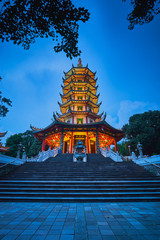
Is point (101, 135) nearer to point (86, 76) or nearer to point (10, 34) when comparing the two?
point (86, 76)

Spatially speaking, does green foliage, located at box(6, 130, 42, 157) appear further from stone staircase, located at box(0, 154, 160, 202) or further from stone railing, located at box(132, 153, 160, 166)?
stone railing, located at box(132, 153, 160, 166)

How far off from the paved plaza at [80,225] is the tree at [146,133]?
17.1m

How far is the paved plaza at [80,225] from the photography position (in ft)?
7.41

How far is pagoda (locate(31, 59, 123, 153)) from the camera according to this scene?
16672 mm

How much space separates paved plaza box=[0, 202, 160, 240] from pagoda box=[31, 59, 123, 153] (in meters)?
12.0

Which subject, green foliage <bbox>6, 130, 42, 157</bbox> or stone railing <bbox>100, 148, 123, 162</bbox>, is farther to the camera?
green foliage <bbox>6, 130, 42, 157</bbox>

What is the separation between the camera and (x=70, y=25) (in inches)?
151

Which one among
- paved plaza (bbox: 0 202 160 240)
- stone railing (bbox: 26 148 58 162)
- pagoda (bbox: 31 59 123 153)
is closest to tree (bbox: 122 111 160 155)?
pagoda (bbox: 31 59 123 153)

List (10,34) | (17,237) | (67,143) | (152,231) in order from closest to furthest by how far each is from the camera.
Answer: (17,237), (152,231), (10,34), (67,143)

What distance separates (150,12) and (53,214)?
7.35 m

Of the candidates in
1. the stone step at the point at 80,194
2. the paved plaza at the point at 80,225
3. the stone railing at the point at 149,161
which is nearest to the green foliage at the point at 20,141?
the stone railing at the point at 149,161

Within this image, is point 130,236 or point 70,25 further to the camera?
point 70,25

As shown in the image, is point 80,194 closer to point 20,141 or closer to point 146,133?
point 146,133

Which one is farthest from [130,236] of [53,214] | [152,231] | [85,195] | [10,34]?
[10,34]
